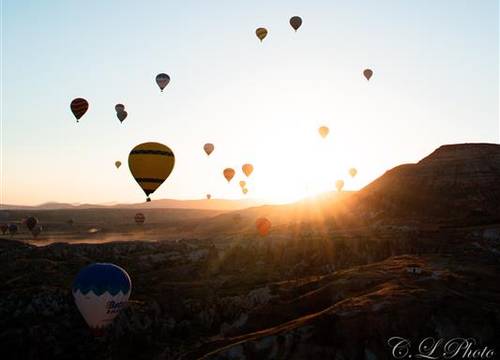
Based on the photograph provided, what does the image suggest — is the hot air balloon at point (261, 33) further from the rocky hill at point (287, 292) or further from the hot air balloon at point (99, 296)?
the hot air balloon at point (99, 296)

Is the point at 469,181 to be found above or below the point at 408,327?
above

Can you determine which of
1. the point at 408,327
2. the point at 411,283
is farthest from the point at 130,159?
the point at 408,327

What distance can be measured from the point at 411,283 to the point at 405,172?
6186cm

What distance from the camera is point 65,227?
126375 millimetres

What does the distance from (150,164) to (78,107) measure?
19049mm

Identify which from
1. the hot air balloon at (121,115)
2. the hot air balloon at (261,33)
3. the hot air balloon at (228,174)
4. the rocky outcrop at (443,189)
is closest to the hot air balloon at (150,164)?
the hot air balloon at (121,115)

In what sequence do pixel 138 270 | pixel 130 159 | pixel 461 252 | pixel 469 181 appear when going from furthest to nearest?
pixel 469 181 → pixel 138 270 → pixel 461 252 → pixel 130 159

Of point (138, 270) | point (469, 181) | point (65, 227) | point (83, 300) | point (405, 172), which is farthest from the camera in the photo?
point (65, 227)

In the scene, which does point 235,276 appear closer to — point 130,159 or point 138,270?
point 138,270

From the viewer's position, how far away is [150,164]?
38.6 meters

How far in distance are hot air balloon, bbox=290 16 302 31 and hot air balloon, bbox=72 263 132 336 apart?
124ft

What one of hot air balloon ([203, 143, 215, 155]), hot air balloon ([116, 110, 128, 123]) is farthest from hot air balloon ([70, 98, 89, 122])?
hot air balloon ([203, 143, 215, 155])

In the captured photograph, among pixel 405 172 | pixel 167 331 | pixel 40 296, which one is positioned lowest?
pixel 167 331

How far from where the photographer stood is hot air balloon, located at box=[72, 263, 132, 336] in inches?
1128
